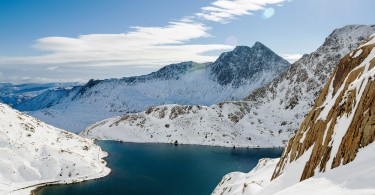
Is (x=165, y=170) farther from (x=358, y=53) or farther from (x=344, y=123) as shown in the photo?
(x=344, y=123)

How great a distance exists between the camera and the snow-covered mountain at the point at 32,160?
110425 millimetres

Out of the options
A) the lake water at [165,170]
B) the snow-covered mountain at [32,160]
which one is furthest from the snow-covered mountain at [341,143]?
the snow-covered mountain at [32,160]

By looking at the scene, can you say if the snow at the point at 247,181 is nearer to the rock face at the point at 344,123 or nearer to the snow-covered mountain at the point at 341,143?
the snow-covered mountain at the point at 341,143

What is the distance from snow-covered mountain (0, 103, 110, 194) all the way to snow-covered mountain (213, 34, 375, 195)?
7793 centimetres

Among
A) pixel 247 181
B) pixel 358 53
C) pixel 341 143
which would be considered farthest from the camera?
pixel 247 181

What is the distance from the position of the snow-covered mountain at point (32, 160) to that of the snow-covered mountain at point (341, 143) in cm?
7793

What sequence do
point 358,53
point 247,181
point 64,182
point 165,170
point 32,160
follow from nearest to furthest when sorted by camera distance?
point 358,53
point 247,181
point 64,182
point 32,160
point 165,170

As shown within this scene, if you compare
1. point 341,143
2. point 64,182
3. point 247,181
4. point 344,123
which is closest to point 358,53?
point 344,123

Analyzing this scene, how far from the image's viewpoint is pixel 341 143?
38.2m

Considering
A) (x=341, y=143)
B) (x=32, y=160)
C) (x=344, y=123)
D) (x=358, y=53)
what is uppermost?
(x=358, y=53)

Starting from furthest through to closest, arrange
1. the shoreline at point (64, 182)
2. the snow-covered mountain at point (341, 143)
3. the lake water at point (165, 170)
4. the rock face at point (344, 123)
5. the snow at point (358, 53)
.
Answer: the lake water at point (165, 170) → the shoreline at point (64, 182) → the snow at point (358, 53) → the rock face at point (344, 123) → the snow-covered mountain at point (341, 143)

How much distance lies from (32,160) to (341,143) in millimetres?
110666

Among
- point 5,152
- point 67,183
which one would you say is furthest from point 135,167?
point 5,152

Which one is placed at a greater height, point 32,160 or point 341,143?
point 341,143
